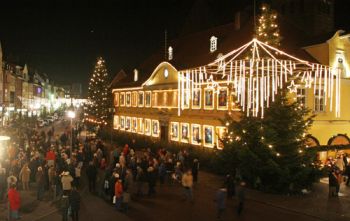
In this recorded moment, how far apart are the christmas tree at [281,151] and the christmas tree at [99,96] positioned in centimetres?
3326

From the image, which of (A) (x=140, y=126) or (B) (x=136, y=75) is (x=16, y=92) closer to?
(B) (x=136, y=75)

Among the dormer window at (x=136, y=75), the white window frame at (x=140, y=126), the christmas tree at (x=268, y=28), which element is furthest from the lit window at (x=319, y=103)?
the dormer window at (x=136, y=75)

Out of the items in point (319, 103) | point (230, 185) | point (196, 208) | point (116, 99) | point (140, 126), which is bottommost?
point (196, 208)

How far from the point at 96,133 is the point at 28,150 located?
21.4 m

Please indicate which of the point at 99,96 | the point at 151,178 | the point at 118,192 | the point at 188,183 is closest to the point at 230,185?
the point at 188,183

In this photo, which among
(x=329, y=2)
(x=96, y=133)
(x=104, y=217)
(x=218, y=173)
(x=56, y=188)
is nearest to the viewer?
Answer: (x=104, y=217)

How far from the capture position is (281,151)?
19500mm

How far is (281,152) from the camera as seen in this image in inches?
767

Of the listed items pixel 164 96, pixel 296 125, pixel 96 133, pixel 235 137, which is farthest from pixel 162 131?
pixel 296 125

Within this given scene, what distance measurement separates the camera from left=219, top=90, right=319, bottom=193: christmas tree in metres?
A: 19.2

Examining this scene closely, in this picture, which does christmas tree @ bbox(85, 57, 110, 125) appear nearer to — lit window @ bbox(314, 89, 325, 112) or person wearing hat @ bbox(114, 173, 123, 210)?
lit window @ bbox(314, 89, 325, 112)

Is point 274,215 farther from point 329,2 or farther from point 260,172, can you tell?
point 329,2

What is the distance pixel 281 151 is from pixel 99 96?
35.8 metres

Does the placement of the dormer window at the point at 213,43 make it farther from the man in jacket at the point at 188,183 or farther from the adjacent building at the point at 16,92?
the adjacent building at the point at 16,92
